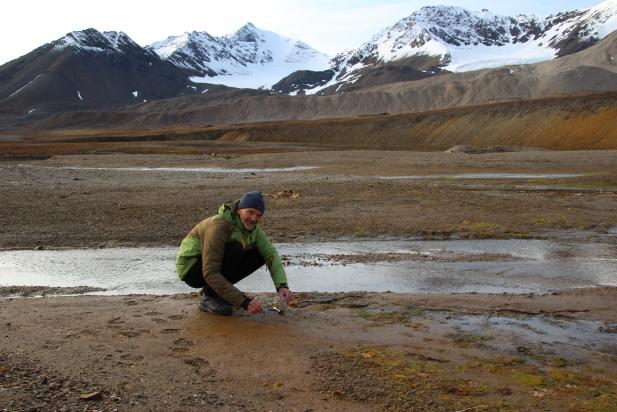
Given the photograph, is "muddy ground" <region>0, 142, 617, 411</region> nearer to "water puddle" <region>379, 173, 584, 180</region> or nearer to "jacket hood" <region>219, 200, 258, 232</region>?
"jacket hood" <region>219, 200, 258, 232</region>

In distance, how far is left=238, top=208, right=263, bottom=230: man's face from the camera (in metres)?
7.04

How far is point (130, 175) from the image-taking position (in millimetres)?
31156

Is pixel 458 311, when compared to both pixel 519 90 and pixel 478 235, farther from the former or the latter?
pixel 519 90

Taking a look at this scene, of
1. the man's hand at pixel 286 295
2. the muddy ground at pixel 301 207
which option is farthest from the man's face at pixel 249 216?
the muddy ground at pixel 301 207

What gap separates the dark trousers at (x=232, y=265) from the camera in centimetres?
727

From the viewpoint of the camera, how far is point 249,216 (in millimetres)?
7062

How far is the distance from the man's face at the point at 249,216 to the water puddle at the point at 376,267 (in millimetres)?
2867

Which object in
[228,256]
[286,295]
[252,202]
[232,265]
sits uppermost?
[252,202]

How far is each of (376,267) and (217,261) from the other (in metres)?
4.78

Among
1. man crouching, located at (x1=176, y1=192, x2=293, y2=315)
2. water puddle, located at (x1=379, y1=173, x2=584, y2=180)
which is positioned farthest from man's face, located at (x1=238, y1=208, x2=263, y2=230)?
water puddle, located at (x1=379, y1=173, x2=584, y2=180)

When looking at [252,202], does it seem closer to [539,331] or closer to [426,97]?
[539,331]

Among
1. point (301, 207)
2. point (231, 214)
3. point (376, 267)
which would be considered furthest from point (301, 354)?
point (301, 207)

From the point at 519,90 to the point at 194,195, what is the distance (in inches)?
5328

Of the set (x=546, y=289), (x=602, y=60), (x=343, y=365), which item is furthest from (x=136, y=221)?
(x=602, y=60)
